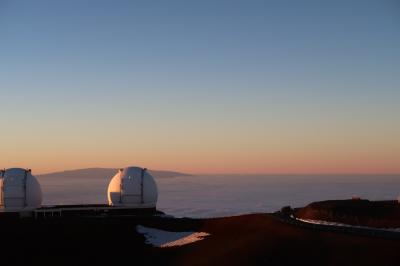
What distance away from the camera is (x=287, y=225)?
32.4 meters

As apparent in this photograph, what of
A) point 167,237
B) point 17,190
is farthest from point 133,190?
point 167,237

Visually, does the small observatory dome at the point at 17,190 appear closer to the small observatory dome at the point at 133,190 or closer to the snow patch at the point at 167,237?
the small observatory dome at the point at 133,190

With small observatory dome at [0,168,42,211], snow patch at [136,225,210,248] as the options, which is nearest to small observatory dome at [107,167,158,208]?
small observatory dome at [0,168,42,211]

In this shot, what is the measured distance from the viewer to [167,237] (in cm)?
3575

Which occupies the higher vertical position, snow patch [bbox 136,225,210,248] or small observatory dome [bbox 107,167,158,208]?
small observatory dome [bbox 107,167,158,208]

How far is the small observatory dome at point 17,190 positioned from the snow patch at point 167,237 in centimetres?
1315

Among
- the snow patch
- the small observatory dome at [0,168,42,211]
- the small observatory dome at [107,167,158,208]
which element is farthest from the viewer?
the small observatory dome at [107,167,158,208]

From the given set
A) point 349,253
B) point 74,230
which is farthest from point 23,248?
point 349,253

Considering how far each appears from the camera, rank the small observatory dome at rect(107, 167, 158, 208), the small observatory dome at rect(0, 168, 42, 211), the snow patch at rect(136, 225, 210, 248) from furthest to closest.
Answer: the small observatory dome at rect(107, 167, 158, 208) < the small observatory dome at rect(0, 168, 42, 211) < the snow patch at rect(136, 225, 210, 248)

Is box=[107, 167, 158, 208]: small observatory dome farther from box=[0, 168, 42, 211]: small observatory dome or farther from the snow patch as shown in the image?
the snow patch

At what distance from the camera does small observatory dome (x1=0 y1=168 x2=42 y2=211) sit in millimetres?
45562

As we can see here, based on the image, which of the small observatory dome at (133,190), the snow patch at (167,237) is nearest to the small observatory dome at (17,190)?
the small observatory dome at (133,190)

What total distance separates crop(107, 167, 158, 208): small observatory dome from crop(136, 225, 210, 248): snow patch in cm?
875

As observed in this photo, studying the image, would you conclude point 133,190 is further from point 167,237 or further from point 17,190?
point 167,237
